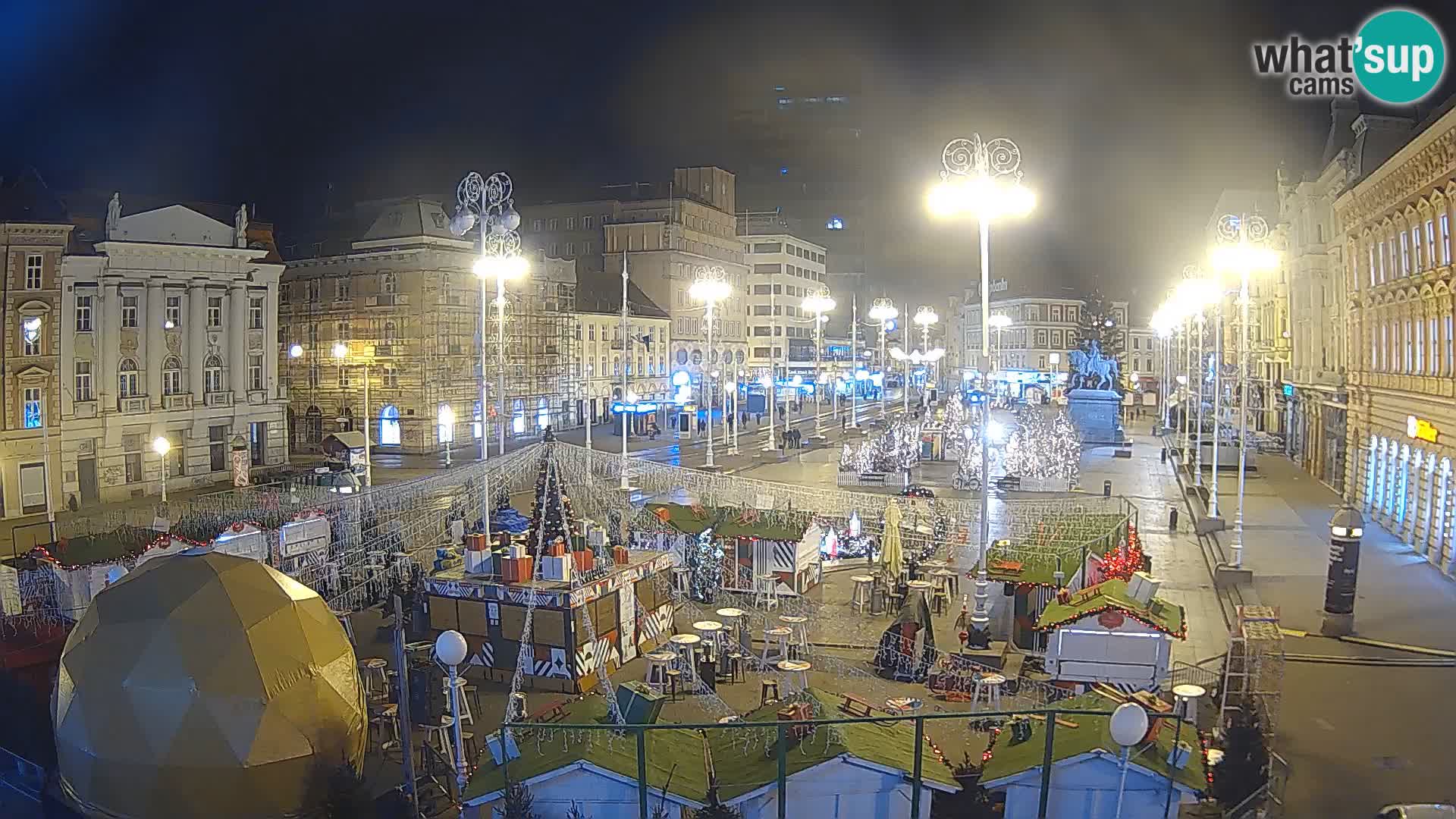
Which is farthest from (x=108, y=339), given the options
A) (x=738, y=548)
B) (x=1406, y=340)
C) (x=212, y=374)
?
(x=1406, y=340)

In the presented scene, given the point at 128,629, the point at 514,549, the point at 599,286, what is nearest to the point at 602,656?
the point at 514,549

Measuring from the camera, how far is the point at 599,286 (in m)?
81.8

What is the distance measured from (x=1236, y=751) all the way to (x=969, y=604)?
31.9ft

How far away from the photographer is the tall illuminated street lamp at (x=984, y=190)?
1894 centimetres

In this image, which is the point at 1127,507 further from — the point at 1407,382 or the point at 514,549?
the point at 514,549

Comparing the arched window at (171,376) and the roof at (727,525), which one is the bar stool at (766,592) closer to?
the roof at (727,525)

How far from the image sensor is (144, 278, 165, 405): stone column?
138 ft

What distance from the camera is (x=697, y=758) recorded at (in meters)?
11.7

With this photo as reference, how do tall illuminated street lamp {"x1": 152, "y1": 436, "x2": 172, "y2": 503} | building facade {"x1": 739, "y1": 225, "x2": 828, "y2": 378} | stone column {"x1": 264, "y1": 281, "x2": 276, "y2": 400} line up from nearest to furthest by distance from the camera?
tall illuminated street lamp {"x1": 152, "y1": 436, "x2": 172, "y2": 503} → stone column {"x1": 264, "y1": 281, "x2": 276, "y2": 400} → building facade {"x1": 739, "y1": 225, "x2": 828, "y2": 378}

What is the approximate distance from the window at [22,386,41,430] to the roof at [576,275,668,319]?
127 feet

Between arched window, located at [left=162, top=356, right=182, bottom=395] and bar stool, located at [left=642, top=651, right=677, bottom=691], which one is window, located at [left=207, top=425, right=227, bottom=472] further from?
bar stool, located at [left=642, top=651, right=677, bottom=691]

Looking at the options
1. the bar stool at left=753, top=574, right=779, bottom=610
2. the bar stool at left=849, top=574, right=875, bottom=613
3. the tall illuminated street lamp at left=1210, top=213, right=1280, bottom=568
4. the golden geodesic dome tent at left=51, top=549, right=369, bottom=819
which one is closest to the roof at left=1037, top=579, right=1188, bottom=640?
the bar stool at left=849, top=574, right=875, bottom=613

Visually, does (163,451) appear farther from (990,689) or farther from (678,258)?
(678,258)

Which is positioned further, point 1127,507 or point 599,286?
point 599,286
